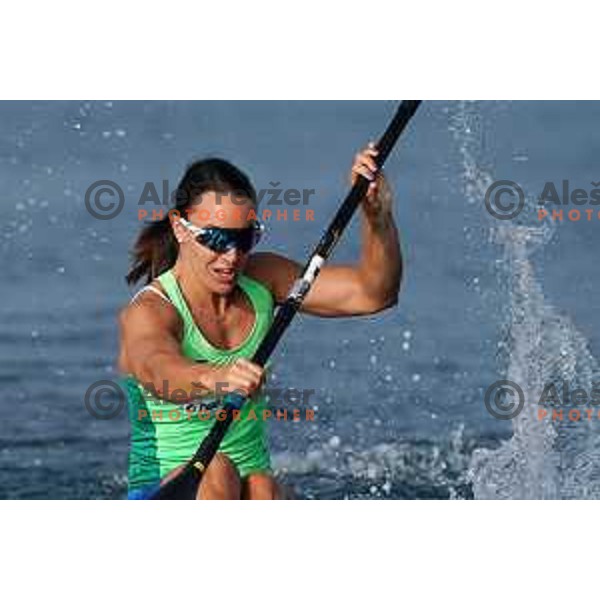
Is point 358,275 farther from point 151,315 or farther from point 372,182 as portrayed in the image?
point 151,315

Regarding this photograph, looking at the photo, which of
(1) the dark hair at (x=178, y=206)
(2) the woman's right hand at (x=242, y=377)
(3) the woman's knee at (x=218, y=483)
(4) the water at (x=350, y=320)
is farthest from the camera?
(4) the water at (x=350, y=320)

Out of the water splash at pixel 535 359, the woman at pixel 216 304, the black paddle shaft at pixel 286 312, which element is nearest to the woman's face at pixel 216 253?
the woman at pixel 216 304

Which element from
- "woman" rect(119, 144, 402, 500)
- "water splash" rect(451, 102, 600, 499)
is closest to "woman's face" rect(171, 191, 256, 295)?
"woman" rect(119, 144, 402, 500)

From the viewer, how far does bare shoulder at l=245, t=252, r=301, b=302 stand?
5414 millimetres

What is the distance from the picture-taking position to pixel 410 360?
5.75 m

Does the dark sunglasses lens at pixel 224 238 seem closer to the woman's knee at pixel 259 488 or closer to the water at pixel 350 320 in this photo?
the water at pixel 350 320

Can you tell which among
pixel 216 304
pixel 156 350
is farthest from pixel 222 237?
pixel 156 350

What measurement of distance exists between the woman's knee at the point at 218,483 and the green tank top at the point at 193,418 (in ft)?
0.10

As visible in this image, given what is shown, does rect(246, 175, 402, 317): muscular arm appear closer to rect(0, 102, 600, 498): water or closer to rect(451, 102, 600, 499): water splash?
rect(0, 102, 600, 498): water

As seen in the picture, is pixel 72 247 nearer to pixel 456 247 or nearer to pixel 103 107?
pixel 103 107

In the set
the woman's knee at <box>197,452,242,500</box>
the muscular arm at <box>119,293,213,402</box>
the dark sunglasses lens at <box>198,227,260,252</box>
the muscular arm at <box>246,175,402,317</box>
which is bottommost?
the woman's knee at <box>197,452,242,500</box>

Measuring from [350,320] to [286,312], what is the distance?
0.34 meters

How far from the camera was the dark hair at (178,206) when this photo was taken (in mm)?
5410
